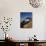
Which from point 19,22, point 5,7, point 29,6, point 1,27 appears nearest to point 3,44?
point 1,27

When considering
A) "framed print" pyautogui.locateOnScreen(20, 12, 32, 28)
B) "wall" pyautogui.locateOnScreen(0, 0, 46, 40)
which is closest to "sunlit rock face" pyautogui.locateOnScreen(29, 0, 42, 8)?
"wall" pyautogui.locateOnScreen(0, 0, 46, 40)

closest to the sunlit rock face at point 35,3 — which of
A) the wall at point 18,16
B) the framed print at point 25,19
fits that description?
the wall at point 18,16

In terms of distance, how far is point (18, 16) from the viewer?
198 inches

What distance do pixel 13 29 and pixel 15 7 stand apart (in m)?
0.78

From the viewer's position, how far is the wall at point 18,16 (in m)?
4.97

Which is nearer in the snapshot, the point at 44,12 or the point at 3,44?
the point at 3,44

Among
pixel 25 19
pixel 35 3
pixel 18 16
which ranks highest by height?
pixel 35 3

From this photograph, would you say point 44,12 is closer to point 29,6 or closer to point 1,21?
point 29,6

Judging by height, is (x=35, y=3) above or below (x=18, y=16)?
above

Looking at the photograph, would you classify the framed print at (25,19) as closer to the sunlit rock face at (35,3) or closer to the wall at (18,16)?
the wall at (18,16)

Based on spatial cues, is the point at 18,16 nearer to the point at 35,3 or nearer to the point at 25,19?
the point at 25,19

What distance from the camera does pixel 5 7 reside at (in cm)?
496

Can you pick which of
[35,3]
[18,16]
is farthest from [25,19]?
[35,3]

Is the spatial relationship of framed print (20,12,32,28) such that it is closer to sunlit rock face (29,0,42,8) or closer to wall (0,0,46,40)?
wall (0,0,46,40)
